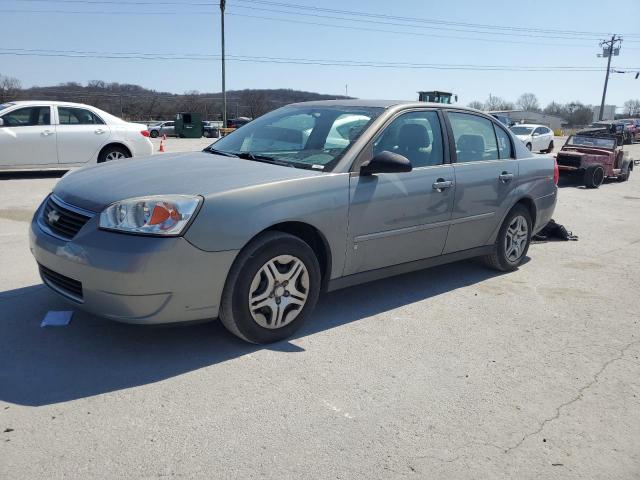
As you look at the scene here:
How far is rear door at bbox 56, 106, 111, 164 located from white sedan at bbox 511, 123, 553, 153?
19554 mm

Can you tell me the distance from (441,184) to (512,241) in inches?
61.9

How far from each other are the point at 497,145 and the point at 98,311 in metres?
4.03

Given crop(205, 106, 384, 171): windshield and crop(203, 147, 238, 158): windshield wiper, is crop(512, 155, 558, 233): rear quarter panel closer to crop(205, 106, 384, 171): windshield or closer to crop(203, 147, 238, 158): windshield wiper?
crop(205, 106, 384, 171): windshield

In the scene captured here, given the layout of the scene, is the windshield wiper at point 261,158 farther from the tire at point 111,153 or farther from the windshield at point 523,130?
the windshield at point 523,130

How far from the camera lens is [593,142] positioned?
1606 centimetres

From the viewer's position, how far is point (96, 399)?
301 cm

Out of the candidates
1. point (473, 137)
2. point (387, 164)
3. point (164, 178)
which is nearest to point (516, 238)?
point (473, 137)

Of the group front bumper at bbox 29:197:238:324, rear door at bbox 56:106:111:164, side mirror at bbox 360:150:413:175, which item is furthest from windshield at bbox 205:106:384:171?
rear door at bbox 56:106:111:164

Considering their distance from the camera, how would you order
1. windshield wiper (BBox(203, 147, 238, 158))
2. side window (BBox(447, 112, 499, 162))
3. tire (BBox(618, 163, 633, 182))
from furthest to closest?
tire (BBox(618, 163, 633, 182)) → side window (BBox(447, 112, 499, 162)) → windshield wiper (BBox(203, 147, 238, 158))

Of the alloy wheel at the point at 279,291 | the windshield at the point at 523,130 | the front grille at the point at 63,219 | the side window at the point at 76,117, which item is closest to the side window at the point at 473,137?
the alloy wheel at the point at 279,291

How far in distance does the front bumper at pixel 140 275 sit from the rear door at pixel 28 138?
8572 mm

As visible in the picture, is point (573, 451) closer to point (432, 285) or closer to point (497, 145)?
point (432, 285)

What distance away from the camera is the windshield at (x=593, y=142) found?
624 inches

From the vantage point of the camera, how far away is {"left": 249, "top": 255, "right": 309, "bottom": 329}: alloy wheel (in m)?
3.63
